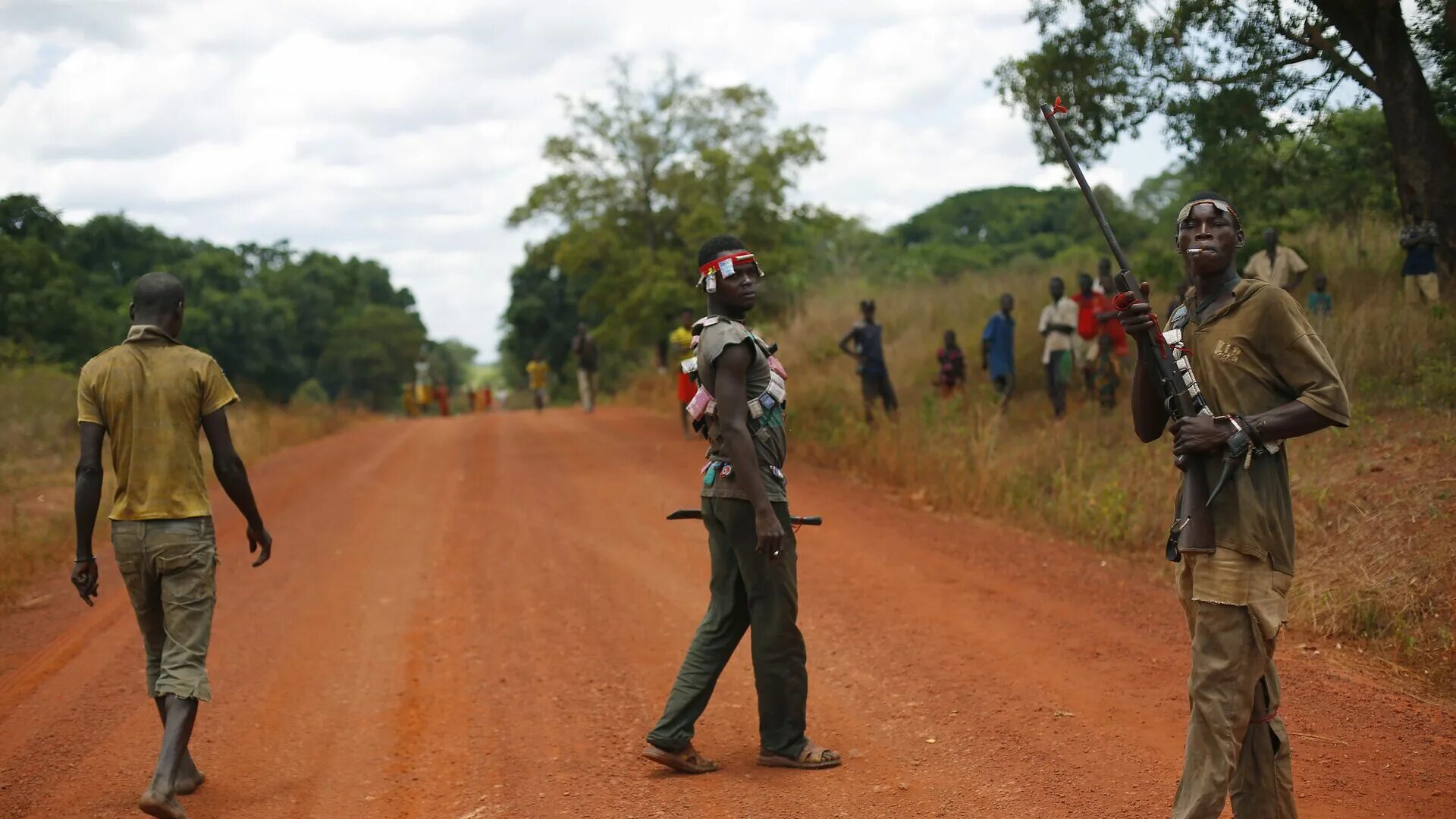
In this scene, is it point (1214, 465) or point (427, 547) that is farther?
point (427, 547)

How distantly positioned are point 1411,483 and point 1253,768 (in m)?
5.33

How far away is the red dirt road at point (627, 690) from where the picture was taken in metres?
4.98

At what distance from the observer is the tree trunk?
41.5 feet

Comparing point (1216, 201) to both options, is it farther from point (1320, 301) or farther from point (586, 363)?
point (586, 363)

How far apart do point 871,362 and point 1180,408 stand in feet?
37.1

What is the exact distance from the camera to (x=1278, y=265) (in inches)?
536

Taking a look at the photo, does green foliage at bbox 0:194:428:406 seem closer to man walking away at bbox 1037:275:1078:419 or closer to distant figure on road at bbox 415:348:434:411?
distant figure on road at bbox 415:348:434:411

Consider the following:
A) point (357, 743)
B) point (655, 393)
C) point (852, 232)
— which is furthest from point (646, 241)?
point (852, 232)

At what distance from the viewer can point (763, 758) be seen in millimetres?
5254

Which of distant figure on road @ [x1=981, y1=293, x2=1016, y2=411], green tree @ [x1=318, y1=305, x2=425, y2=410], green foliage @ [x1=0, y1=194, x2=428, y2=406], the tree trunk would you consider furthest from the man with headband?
green tree @ [x1=318, y1=305, x2=425, y2=410]

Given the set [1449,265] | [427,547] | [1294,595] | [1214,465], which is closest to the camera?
[1214,465]

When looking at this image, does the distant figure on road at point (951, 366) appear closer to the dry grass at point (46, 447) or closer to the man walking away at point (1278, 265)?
the man walking away at point (1278, 265)

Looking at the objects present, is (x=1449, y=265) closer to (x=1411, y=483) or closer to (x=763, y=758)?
(x=1411, y=483)

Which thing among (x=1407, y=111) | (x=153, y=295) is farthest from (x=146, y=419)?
(x=1407, y=111)
